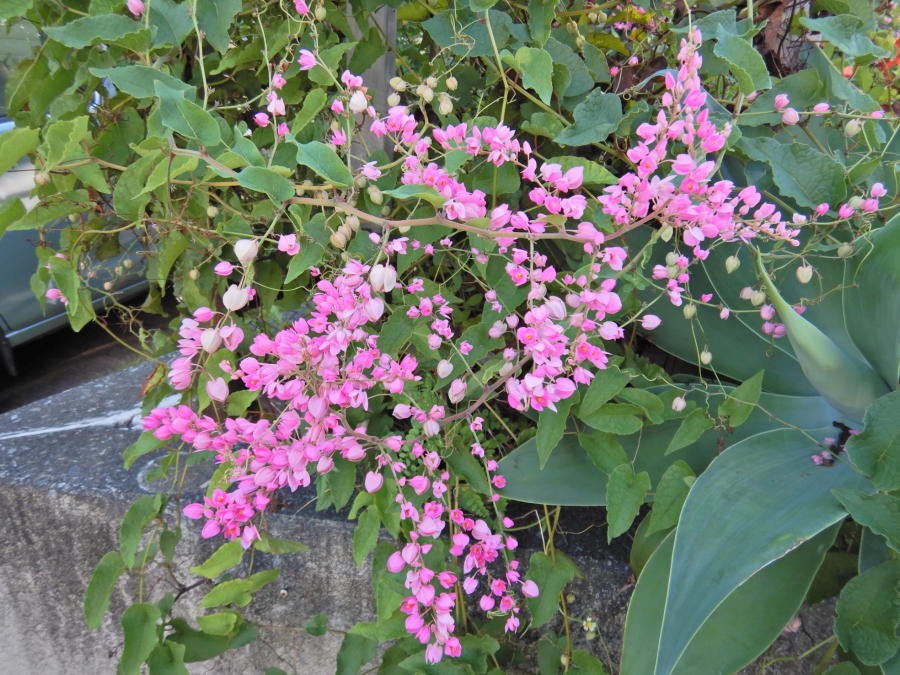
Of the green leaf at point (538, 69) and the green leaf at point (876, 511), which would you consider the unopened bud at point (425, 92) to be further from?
the green leaf at point (876, 511)

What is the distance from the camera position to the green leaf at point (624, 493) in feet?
2.88

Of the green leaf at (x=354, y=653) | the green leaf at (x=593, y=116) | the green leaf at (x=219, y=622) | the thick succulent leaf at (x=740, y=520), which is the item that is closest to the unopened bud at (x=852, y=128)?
the green leaf at (x=593, y=116)

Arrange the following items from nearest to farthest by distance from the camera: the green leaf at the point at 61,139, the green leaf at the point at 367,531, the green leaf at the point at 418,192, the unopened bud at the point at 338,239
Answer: the green leaf at the point at 418,192, the green leaf at the point at 61,139, the unopened bud at the point at 338,239, the green leaf at the point at 367,531

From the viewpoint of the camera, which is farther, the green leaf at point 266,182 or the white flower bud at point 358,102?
the white flower bud at point 358,102

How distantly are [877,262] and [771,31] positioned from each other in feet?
1.92

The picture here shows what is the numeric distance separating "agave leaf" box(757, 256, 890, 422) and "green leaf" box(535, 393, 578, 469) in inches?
12.1

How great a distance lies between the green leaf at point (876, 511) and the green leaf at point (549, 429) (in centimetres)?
33

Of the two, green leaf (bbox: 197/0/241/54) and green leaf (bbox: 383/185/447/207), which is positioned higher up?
green leaf (bbox: 197/0/241/54)

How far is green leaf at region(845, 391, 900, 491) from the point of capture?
0.77 m

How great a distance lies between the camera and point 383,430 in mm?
1129

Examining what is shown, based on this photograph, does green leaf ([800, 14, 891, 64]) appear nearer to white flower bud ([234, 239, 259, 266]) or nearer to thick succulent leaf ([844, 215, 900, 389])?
thick succulent leaf ([844, 215, 900, 389])

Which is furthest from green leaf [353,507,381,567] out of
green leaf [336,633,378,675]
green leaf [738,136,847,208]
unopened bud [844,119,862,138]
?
unopened bud [844,119,862,138]

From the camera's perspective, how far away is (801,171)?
0.96 meters

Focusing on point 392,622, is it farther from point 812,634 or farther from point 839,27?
point 839,27
